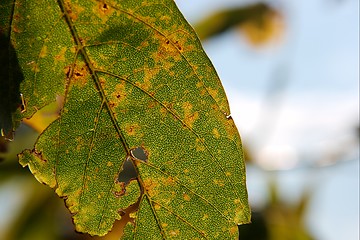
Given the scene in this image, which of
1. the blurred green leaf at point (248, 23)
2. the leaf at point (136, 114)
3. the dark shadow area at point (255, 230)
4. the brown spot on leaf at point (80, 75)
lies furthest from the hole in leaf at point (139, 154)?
the blurred green leaf at point (248, 23)

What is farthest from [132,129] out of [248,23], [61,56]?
[248,23]

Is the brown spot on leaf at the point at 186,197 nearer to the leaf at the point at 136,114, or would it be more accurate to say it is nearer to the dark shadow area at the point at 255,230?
the leaf at the point at 136,114

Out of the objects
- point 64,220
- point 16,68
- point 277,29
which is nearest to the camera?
point 16,68

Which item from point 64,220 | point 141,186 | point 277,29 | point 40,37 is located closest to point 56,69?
point 40,37

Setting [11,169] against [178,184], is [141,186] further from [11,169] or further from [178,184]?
[11,169]

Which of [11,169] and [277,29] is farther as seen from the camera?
[277,29]

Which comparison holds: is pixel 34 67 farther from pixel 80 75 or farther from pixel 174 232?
pixel 174 232

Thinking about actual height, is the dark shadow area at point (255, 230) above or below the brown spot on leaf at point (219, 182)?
below

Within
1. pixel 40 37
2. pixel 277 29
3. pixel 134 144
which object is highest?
pixel 277 29
